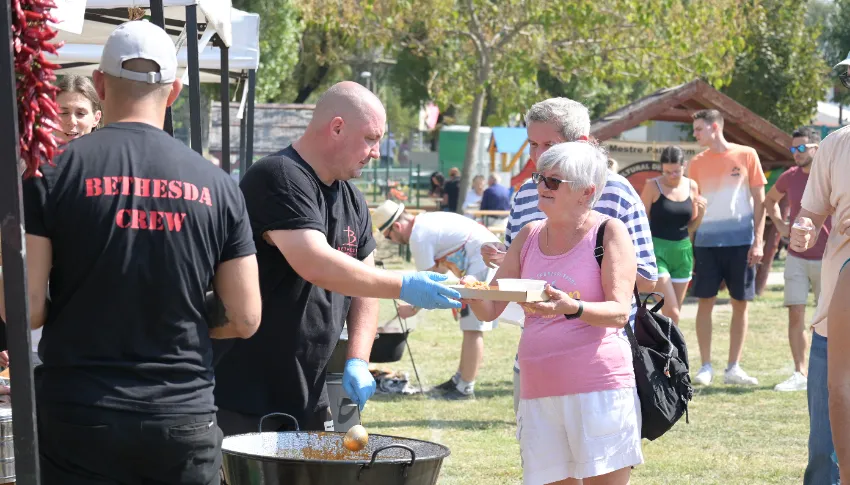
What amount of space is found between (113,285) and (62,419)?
351mm

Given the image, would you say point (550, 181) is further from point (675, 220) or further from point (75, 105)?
point (675, 220)

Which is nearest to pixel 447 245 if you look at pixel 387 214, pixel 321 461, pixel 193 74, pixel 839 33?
pixel 387 214

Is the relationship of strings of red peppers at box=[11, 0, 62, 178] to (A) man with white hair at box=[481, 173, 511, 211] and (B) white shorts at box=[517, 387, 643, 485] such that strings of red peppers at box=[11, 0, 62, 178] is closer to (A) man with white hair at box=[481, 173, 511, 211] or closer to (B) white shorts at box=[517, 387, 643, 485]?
(B) white shorts at box=[517, 387, 643, 485]

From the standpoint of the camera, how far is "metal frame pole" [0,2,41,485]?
232 centimetres

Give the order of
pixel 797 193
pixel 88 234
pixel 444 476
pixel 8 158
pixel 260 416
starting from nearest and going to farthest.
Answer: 1. pixel 8 158
2. pixel 88 234
3. pixel 260 416
4. pixel 444 476
5. pixel 797 193

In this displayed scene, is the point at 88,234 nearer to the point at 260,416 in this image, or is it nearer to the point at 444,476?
the point at 260,416

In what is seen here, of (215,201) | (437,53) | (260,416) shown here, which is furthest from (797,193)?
(437,53)

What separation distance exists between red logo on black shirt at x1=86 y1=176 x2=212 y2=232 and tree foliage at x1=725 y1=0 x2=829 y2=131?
25.9 m

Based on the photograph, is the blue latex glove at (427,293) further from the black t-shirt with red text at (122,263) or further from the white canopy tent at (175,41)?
the white canopy tent at (175,41)

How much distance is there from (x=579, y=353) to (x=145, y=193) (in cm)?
176

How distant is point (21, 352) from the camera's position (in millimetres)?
2395

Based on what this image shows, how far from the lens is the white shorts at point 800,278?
8859 millimetres

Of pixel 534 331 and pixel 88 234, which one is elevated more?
pixel 88 234

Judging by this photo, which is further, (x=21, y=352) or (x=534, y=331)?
(x=534, y=331)
